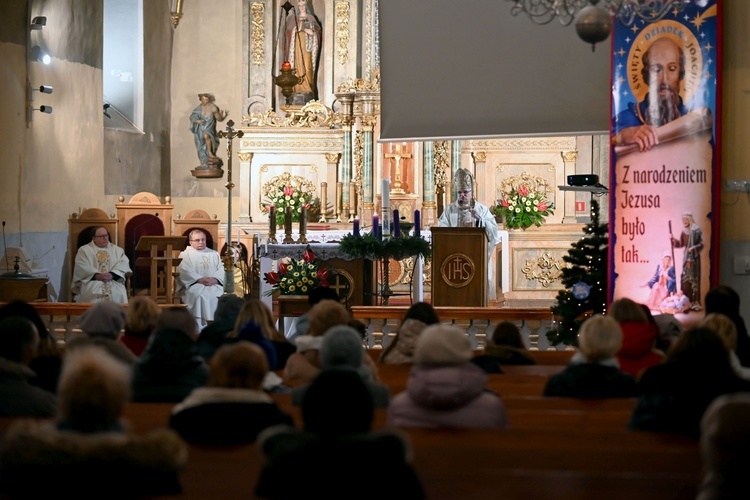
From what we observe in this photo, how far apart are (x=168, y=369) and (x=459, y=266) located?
661 centimetres

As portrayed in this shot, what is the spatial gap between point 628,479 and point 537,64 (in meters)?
6.86

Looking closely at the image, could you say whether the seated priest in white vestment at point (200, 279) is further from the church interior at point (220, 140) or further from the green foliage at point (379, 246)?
the green foliage at point (379, 246)

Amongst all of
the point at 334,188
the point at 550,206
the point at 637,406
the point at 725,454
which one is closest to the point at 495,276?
the point at 550,206

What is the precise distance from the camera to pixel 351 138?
18422 mm

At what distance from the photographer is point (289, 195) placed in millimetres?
17922

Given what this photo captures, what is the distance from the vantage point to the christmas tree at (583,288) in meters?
9.24

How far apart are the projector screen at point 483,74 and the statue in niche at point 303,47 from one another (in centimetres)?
861

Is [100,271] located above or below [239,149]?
below

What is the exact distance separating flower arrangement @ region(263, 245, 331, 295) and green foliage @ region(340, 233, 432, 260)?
35 centimetres

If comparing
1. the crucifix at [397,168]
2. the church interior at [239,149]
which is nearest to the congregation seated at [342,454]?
the church interior at [239,149]

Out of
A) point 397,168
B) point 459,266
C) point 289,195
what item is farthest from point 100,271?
point 397,168

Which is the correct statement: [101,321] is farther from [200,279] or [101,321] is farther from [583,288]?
[200,279]

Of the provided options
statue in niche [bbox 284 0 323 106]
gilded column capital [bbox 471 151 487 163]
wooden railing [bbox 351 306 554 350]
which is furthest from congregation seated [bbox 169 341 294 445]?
statue in niche [bbox 284 0 323 106]

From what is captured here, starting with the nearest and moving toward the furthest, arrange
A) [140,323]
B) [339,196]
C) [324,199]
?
[140,323] < [324,199] < [339,196]
